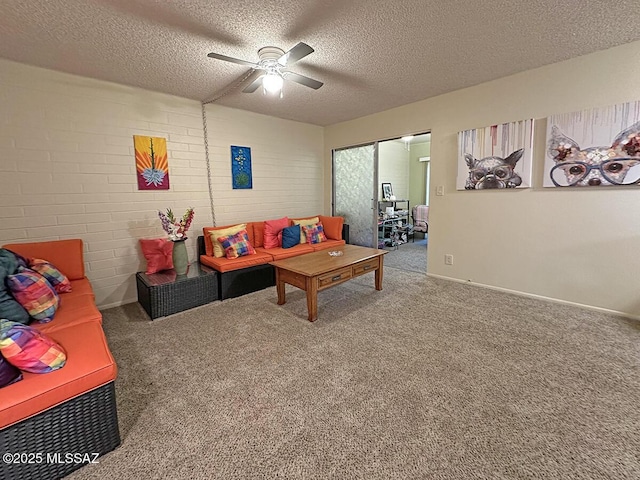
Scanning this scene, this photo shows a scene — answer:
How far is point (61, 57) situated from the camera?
2.51 meters

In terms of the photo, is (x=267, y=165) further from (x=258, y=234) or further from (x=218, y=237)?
(x=218, y=237)

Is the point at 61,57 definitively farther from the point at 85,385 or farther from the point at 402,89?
the point at 402,89

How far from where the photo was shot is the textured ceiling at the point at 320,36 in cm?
192

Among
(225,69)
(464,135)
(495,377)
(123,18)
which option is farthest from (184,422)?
(464,135)

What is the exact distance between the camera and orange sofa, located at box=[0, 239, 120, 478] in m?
1.15

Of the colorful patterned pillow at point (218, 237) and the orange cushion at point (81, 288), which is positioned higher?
the colorful patterned pillow at point (218, 237)

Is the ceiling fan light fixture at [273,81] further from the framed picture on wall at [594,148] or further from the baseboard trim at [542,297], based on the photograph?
the baseboard trim at [542,297]

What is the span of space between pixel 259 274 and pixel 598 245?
3652mm

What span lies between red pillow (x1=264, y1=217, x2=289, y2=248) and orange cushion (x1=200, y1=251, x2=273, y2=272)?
43 centimetres

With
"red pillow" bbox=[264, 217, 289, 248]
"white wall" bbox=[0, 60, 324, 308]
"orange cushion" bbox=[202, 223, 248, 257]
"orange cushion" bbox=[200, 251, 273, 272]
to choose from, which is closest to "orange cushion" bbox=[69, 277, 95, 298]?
"white wall" bbox=[0, 60, 324, 308]

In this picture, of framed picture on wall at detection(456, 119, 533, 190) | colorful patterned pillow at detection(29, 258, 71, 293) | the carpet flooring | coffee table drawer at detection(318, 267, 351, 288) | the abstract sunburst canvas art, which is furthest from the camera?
the abstract sunburst canvas art

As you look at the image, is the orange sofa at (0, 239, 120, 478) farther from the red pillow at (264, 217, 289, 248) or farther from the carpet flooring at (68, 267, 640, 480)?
the red pillow at (264, 217, 289, 248)

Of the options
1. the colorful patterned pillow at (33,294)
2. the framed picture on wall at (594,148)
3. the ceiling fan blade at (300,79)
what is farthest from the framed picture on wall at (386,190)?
the colorful patterned pillow at (33,294)

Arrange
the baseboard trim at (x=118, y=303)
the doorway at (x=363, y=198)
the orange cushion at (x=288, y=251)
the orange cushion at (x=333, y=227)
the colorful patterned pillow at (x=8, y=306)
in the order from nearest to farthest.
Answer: the colorful patterned pillow at (x=8, y=306)
the baseboard trim at (x=118, y=303)
the orange cushion at (x=288, y=251)
the orange cushion at (x=333, y=227)
the doorway at (x=363, y=198)
